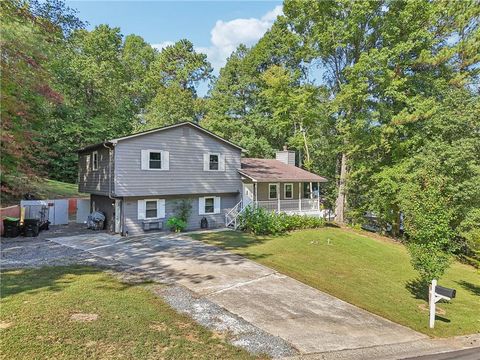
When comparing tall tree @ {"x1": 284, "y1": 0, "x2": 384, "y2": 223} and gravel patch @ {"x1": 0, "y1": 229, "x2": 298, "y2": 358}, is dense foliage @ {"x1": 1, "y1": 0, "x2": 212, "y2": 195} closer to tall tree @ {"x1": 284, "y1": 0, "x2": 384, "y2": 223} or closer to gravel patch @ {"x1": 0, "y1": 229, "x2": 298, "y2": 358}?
gravel patch @ {"x1": 0, "y1": 229, "x2": 298, "y2": 358}

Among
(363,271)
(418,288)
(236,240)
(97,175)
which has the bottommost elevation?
(418,288)

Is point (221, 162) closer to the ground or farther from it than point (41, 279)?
farther from it

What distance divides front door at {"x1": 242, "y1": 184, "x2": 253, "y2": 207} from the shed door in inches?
430

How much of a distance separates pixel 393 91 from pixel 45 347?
25264mm

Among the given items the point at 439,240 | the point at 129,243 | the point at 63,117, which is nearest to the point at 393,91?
the point at 439,240

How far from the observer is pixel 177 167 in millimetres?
21234

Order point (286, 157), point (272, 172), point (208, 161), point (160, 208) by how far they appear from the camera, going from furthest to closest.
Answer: point (286, 157), point (272, 172), point (208, 161), point (160, 208)

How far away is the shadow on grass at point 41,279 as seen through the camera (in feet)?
31.9

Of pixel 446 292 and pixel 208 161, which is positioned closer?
pixel 446 292

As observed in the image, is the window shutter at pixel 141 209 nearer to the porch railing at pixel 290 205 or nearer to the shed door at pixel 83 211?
the shed door at pixel 83 211

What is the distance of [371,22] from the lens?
26062mm

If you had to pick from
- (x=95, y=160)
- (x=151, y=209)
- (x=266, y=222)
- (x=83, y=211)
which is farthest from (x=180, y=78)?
(x=266, y=222)

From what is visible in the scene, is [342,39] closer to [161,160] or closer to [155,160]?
[161,160]

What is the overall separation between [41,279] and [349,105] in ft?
76.5
